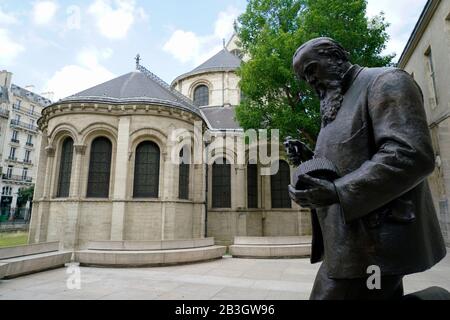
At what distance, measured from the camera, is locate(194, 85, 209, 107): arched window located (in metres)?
30.6

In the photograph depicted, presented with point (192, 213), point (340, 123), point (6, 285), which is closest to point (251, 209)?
point (192, 213)

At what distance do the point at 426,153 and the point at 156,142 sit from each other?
55.3 ft

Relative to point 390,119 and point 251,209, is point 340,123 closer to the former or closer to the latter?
point 390,119

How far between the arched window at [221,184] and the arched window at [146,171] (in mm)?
6109

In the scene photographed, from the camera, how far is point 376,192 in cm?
148

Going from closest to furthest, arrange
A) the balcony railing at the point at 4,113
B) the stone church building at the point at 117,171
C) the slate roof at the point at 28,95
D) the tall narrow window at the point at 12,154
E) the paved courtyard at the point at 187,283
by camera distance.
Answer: the paved courtyard at the point at 187,283, the stone church building at the point at 117,171, the balcony railing at the point at 4,113, the tall narrow window at the point at 12,154, the slate roof at the point at 28,95

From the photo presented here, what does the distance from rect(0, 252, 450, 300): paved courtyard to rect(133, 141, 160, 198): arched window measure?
8.07m

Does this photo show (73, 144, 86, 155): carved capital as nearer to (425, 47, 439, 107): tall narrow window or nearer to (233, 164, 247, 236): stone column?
(233, 164, 247, 236): stone column

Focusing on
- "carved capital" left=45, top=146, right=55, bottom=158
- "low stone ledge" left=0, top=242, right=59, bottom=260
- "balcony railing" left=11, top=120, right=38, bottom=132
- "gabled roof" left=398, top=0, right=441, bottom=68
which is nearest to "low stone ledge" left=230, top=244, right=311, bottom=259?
"low stone ledge" left=0, top=242, right=59, bottom=260

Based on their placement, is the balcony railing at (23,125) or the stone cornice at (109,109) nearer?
the stone cornice at (109,109)

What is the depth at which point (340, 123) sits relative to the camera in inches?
75.4

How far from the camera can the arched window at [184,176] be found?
717 inches

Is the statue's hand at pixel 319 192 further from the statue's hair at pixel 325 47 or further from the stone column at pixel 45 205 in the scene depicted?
the stone column at pixel 45 205

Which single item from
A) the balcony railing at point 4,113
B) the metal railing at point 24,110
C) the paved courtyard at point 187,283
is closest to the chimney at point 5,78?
the metal railing at point 24,110
